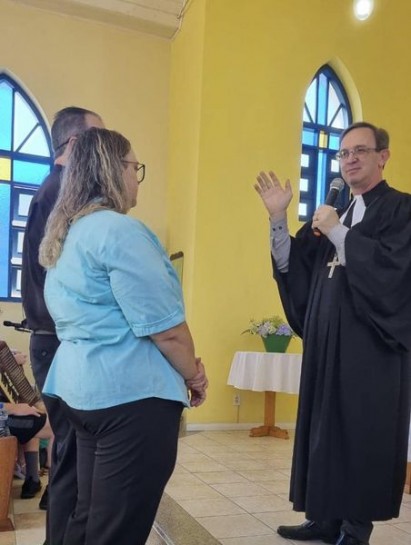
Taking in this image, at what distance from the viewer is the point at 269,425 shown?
5441mm

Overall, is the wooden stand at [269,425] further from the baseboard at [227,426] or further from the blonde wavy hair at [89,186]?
the blonde wavy hair at [89,186]

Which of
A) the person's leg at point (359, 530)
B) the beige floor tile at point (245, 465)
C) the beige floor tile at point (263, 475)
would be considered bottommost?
the beige floor tile at point (245, 465)

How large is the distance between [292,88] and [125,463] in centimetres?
551

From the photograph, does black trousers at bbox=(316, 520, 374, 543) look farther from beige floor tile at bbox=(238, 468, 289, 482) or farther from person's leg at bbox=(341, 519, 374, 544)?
beige floor tile at bbox=(238, 468, 289, 482)

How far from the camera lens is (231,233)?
5883 millimetres

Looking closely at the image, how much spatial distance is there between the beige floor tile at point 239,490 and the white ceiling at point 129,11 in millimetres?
4991

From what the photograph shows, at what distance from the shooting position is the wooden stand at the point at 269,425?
17.6 feet

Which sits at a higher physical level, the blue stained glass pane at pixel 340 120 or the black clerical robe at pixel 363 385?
the blue stained glass pane at pixel 340 120

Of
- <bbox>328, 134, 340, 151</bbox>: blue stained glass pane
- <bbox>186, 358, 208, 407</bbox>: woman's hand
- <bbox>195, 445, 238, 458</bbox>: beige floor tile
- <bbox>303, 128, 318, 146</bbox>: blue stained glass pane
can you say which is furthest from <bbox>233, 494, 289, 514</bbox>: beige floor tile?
<bbox>328, 134, 340, 151</bbox>: blue stained glass pane

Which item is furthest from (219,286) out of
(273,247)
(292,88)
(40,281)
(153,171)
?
(40,281)

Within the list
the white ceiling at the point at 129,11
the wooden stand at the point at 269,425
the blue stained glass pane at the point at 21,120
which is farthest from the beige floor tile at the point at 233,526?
the white ceiling at the point at 129,11

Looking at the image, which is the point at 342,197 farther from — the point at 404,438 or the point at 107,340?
the point at 107,340

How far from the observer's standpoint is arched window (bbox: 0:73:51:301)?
6215 millimetres

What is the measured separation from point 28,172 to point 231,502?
14.8 ft
